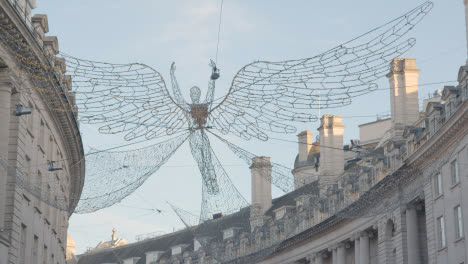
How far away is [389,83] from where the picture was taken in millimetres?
66500

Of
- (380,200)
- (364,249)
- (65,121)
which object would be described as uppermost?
(65,121)

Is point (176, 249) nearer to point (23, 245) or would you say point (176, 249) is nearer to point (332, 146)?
point (332, 146)

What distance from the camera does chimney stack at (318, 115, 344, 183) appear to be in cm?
7619

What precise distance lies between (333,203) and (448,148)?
61.9 feet

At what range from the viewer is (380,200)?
6247cm

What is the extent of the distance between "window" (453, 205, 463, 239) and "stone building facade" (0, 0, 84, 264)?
19.1 metres

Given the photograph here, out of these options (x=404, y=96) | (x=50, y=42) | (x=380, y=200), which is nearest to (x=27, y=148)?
(x=50, y=42)

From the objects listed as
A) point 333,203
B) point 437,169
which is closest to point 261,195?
point 333,203

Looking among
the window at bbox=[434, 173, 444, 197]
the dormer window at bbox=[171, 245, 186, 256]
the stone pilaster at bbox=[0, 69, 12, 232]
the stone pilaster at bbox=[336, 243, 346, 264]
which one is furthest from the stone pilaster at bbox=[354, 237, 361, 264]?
A: the dormer window at bbox=[171, 245, 186, 256]

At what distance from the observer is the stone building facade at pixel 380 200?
50125 millimetres

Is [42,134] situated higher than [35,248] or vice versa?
[42,134]

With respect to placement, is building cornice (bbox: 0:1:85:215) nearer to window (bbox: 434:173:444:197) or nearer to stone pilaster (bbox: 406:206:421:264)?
window (bbox: 434:173:444:197)

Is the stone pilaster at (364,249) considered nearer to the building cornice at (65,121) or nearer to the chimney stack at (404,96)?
the chimney stack at (404,96)

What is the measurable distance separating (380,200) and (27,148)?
28351 mm
